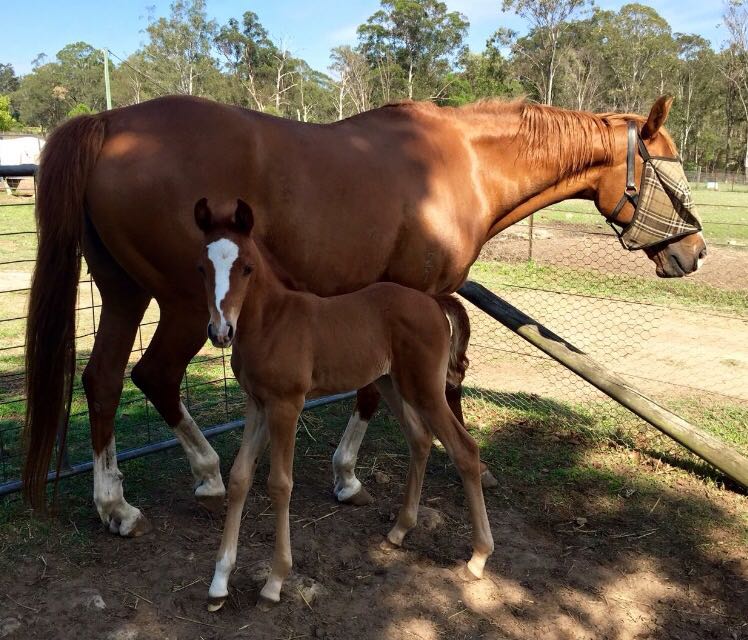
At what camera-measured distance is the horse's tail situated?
2859mm

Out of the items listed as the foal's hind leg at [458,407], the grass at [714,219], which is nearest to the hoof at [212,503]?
the foal's hind leg at [458,407]

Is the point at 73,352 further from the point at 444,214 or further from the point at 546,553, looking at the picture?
the point at 546,553

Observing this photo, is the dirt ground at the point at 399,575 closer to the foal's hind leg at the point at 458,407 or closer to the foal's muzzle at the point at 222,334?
the foal's hind leg at the point at 458,407

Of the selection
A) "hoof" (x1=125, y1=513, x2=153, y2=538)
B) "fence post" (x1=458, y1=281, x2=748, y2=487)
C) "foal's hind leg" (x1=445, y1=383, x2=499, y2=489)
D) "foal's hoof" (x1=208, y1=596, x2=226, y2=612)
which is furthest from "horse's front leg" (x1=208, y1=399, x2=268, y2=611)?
"fence post" (x1=458, y1=281, x2=748, y2=487)

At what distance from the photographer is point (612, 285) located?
31.3 feet

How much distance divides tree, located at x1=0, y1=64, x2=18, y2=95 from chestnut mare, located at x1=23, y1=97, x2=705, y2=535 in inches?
3993

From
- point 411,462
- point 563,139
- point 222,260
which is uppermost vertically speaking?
point 563,139

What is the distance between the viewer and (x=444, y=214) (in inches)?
135

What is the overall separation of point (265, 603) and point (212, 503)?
2.83 ft

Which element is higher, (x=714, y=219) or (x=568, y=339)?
(x=714, y=219)

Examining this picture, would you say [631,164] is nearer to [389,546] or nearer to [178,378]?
[389,546]

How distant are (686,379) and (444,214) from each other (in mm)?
3509

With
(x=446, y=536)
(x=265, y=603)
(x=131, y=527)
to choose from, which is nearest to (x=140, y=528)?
(x=131, y=527)

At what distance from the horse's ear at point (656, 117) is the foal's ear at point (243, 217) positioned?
244 cm
